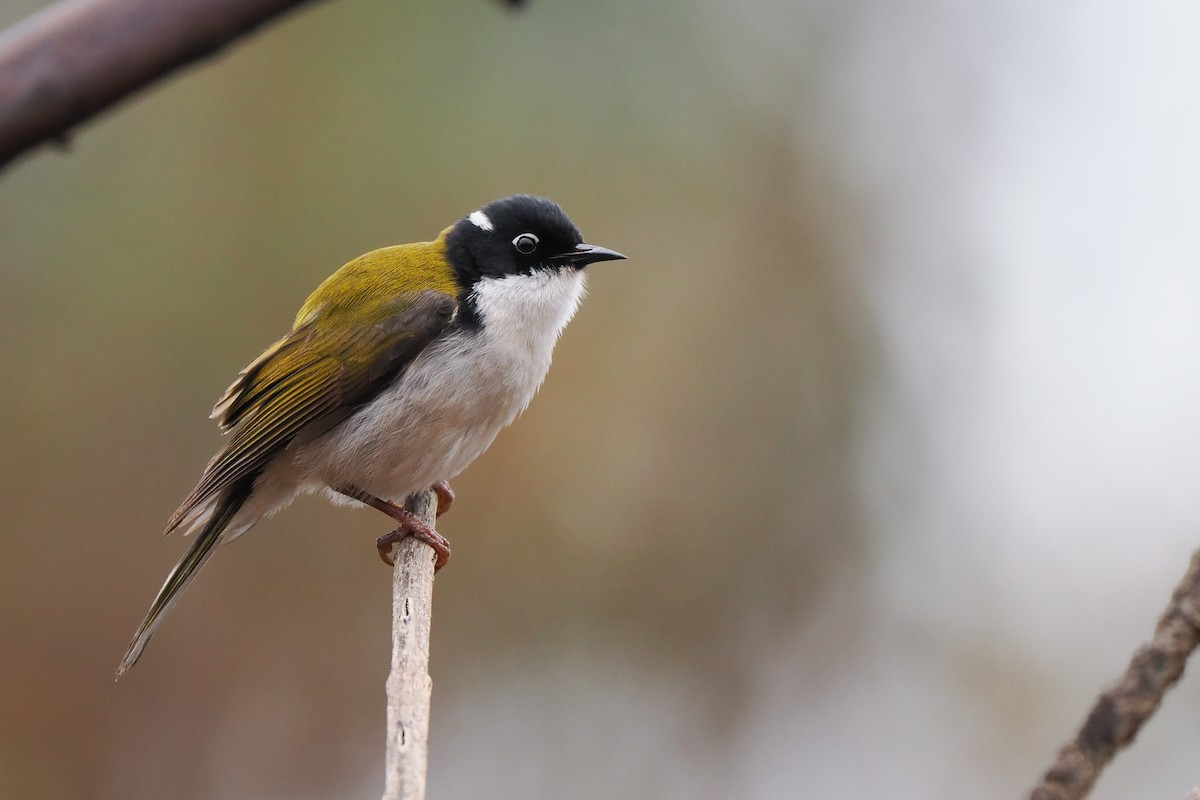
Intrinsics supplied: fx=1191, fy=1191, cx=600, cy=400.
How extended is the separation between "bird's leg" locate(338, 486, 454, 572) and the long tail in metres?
0.44

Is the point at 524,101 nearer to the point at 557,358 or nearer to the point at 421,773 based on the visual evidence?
the point at 557,358

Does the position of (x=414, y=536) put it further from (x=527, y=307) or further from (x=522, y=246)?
(x=522, y=246)

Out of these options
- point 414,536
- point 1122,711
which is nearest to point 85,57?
point 1122,711

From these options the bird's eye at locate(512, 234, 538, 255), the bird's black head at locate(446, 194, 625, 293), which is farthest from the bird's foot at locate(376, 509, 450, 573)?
the bird's eye at locate(512, 234, 538, 255)

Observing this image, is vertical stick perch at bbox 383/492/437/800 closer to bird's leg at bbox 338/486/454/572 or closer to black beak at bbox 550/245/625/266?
bird's leg at bbox 338/486/454/572

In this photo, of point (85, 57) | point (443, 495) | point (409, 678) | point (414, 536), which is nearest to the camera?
point (85, 57)

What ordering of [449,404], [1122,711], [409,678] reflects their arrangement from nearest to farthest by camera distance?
[1122,711]
[409,678]
[449,404]

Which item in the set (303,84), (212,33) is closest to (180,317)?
(303,84)

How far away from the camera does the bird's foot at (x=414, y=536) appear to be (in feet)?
15.1

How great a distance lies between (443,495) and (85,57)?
4532mm

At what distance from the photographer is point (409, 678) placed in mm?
2787

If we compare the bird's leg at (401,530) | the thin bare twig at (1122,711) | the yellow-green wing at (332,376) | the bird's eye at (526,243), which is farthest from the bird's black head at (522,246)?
the thin bare twig at (1122,711)

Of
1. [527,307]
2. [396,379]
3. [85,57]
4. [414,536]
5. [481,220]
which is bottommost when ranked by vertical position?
[85,57]

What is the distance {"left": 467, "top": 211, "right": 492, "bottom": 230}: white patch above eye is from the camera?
5059mm
